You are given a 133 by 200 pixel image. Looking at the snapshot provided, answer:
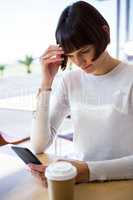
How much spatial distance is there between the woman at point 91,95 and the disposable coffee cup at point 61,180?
187mm

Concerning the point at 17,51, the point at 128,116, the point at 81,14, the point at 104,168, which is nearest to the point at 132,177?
the point at 104,168

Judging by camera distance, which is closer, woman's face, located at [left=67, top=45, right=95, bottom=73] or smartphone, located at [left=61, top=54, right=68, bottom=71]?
woman's face, located at [left=67, top=45, right=95, bottom=73]

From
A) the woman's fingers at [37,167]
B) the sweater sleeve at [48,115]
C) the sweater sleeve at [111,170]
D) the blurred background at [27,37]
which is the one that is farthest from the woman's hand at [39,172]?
the blurred background at [27,37]

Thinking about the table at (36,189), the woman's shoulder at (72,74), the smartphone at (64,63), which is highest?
the smartphone at (64,63)

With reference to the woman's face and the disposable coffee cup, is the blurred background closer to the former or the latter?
the woman's face

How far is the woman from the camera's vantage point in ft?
3.09

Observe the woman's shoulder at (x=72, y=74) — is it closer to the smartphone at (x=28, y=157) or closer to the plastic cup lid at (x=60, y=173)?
the smartphone at (x=28, y=157)

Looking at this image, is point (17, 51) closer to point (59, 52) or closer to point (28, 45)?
point (28, 45)

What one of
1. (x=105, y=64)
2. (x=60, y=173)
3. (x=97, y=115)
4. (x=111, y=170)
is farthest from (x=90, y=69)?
(x=60, y=173)

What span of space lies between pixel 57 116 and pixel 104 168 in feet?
1.25

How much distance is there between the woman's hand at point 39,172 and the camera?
32.3 inches

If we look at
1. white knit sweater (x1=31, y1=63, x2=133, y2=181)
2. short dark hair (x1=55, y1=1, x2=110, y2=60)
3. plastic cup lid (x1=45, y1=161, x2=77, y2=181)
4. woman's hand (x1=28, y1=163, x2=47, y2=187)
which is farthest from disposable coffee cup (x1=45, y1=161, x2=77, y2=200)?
short dark hair (x1=55, y1=1, x2=110, y2=60)

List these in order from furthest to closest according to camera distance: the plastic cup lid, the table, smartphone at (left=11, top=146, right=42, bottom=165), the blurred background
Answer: the blurred background
smartphone at (left=11, top=146, right=42, bottom=165)
the table
the plastic cup lid

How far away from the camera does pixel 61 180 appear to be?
645 mm
